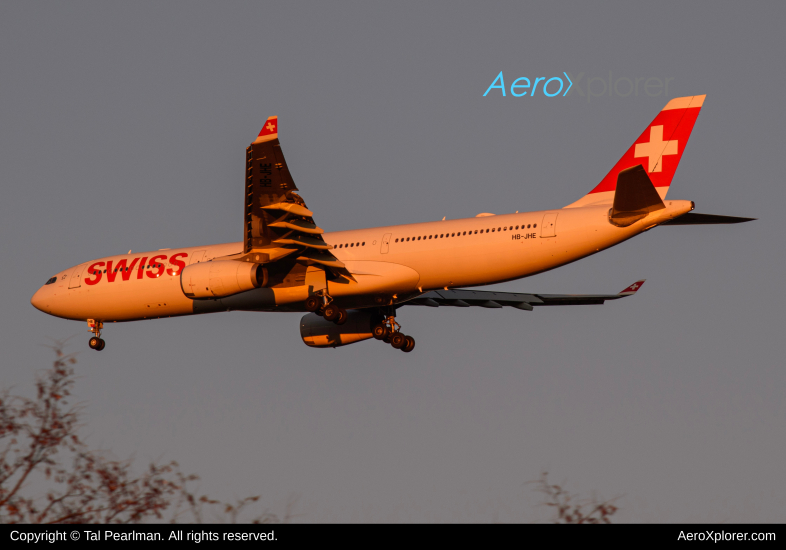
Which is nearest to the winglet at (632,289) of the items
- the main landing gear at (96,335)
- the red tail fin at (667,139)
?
the red tail fin at (667,139)

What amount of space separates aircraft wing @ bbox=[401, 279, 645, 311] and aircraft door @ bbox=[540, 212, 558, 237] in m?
6.99

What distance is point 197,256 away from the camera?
29.1m

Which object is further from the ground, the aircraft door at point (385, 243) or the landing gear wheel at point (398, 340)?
the aircraft door at point (385, 243)

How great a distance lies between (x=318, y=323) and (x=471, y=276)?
28.0 feet

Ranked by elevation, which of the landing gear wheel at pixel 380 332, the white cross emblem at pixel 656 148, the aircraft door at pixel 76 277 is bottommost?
the landing gear wheel at pixel 380 332

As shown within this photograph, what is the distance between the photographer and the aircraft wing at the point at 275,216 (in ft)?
74.7

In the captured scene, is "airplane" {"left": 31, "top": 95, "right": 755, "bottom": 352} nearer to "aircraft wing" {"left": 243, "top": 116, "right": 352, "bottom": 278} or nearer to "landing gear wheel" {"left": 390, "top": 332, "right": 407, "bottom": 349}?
"aircraft wing" {"left": 243, "top": 116, "right": 352, "bottom": 278}

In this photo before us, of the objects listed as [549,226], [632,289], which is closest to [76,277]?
[549,226]

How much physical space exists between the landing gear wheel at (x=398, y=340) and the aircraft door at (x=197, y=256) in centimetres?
670

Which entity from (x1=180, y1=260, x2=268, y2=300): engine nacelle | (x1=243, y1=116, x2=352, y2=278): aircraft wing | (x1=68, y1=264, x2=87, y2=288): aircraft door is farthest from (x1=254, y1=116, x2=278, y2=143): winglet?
(x1=68, y1=264, x2=87, y2=288): aircraft door

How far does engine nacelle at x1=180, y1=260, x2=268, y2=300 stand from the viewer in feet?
82.6

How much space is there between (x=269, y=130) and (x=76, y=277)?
11.8 m

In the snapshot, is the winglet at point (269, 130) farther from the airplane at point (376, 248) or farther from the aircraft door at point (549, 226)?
the aircraft door at point (549, 226)

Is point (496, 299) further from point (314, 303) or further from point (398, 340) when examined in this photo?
point (314, 303)
